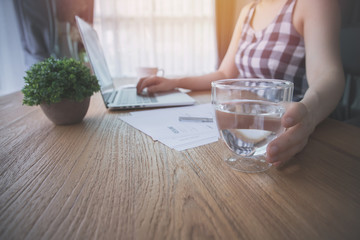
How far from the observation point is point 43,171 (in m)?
0.33

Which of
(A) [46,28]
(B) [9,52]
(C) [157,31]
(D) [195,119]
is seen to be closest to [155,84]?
(D) [195,119]

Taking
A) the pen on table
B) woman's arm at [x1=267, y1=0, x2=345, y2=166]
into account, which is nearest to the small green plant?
the pen on table

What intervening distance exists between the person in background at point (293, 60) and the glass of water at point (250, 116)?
0.02m

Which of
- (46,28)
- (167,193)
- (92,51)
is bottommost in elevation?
(167,193)

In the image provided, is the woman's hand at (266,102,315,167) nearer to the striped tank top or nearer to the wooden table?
the wooden table

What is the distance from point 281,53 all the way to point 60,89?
0.81m

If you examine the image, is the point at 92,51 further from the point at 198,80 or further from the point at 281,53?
the point at 281,53

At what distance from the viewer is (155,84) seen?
938 millimetres

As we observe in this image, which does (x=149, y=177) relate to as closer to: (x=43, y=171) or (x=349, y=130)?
(x=43, y=171)

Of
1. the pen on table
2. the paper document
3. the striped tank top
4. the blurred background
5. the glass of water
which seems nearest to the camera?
the glass of water

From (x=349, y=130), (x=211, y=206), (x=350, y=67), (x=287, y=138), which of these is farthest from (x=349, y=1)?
(x=211, y=206)

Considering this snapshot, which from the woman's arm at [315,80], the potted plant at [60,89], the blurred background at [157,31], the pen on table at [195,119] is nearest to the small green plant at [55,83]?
the potted plant at [60,89]

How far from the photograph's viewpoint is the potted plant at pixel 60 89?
0.49m

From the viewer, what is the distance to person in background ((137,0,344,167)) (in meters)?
0.35
